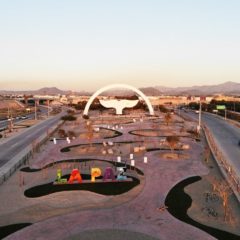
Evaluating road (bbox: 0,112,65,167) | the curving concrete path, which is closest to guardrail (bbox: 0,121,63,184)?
road (bbox: 0,112,65,167)

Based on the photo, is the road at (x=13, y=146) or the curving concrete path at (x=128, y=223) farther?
the road at (x=13, y=146)

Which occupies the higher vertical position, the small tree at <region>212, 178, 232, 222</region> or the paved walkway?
the small tree at <region>212, 178, 232, 222</region>

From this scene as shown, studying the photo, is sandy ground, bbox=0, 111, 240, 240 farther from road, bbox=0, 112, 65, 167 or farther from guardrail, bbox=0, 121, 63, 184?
road, bbox=0, 112, 65, 167

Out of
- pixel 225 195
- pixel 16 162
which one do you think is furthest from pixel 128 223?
pixel 16 162

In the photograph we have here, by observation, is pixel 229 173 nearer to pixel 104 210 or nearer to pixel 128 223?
pixel 104 210

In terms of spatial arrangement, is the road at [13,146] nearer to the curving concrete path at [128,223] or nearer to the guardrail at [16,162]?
the guardrail at [16,162]

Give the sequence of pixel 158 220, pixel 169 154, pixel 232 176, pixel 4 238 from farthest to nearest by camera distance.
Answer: pixel 169 154 → pixel 232 176 → pixel 158 220 → pixel 4 238

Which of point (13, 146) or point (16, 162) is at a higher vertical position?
point (16, 162)

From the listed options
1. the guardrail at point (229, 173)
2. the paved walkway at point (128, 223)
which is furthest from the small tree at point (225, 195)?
the paved walkway at point (128, 223)

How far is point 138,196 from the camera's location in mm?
25266

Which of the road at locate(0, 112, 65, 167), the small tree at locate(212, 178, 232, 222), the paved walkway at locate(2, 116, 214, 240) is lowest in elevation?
the road at locate(0, 112, 65, 167)

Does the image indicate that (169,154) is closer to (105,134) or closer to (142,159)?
(142,159)

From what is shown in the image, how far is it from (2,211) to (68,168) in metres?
13.0

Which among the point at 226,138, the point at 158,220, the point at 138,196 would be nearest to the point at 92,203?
the point at 138,196
